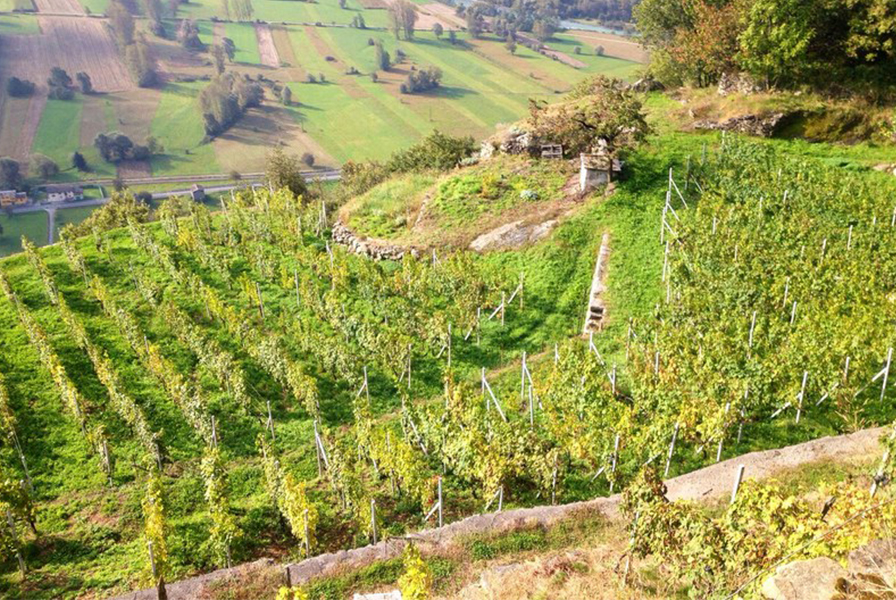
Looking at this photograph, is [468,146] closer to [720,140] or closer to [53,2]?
[720,140]

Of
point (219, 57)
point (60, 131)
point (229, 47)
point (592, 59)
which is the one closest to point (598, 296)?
point (60, 131)

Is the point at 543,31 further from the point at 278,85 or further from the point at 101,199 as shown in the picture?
the point at 101,199

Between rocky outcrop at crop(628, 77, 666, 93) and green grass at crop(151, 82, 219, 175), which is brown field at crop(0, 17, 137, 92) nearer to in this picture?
green grass at crop(151, 82, 219, 175)

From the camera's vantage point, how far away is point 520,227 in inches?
1172

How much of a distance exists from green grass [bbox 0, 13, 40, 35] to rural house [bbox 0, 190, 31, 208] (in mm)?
62957

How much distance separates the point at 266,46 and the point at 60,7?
50198 millimetres

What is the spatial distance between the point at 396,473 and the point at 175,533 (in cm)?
610

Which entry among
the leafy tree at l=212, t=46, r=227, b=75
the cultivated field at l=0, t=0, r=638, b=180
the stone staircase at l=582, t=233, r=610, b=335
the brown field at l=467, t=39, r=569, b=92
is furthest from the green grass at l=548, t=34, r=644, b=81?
the stone staircase at l=582, t=233, r=610, b=335

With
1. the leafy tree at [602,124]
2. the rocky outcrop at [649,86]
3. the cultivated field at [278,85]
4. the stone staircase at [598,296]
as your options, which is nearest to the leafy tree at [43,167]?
the cultivated field at [278,85]

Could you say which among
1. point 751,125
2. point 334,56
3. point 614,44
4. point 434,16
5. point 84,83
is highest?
point 434,16

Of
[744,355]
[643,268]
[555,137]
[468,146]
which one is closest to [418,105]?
[468,146]

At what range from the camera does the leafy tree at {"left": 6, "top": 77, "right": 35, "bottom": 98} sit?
354 ft

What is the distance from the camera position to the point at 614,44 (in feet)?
467

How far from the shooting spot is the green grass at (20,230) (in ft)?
249
